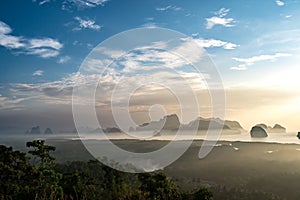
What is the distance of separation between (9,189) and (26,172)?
2.70m

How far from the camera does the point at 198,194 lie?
32.1m

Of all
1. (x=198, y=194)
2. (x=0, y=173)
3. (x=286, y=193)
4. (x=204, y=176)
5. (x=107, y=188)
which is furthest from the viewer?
(x=204, y=176)

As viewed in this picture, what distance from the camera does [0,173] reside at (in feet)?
113

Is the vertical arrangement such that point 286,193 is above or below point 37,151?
below

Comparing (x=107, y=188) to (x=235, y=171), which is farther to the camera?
(x=235, y=171)

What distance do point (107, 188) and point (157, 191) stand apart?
57.6 feet

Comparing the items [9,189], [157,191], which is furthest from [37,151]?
[157,191]

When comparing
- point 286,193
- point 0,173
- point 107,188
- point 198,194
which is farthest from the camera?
point 286,193

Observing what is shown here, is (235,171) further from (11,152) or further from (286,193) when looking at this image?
(11,152)

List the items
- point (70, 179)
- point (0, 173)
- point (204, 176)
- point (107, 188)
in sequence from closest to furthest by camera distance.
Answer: point (0, 173) < point (70, 179) < point (107, 188) < point (204, 176)

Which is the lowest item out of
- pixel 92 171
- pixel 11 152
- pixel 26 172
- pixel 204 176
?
pixel 204 176

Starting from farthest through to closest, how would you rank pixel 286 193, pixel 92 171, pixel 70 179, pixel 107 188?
1. pixel 286 193
2. pixel 92 171
3. pixel 107 188
4. pixel 70 179

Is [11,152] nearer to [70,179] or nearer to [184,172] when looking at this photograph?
[70,179]

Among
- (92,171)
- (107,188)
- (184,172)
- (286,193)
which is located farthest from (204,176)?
(107,188)
